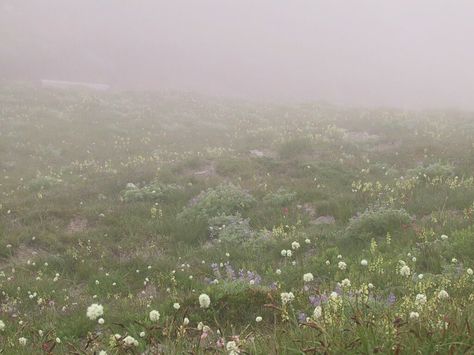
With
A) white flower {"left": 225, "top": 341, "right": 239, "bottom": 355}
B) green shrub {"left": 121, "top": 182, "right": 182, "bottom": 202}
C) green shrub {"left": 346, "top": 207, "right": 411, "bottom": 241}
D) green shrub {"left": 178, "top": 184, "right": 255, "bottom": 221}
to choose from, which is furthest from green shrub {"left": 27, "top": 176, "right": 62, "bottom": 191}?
white flower {"left": 225, "top": 341, "right": 239, "bottom": 355}

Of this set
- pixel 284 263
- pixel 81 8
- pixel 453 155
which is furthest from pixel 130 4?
pixel 284 263

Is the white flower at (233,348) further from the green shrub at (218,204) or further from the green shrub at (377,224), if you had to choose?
the green shrub at (218,204)

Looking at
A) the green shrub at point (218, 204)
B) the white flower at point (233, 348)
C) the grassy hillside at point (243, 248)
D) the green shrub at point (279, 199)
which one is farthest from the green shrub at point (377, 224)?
the white flower at point (233, 348)

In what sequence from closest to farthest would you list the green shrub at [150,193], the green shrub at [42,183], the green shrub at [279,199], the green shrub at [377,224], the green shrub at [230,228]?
the green shrub at [377,224] → the green shrub at [230,228] → the green shrub at [279,199] → the green shrub at [150,193] → the green shrub at [42,183]

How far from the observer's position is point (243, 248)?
9883 mm

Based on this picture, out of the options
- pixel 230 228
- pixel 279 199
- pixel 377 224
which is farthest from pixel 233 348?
pixel 279 199

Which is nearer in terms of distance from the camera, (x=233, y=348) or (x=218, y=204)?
(x=233, y=348)

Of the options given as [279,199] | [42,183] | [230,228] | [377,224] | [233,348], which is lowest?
[42,183]

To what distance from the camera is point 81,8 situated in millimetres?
83938

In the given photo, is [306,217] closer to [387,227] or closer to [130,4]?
[387,227]

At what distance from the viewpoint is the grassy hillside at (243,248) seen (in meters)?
4.21

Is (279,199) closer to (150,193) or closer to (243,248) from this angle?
(243,248)

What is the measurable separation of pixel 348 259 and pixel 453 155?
9956mm

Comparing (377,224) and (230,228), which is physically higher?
(377,224)
